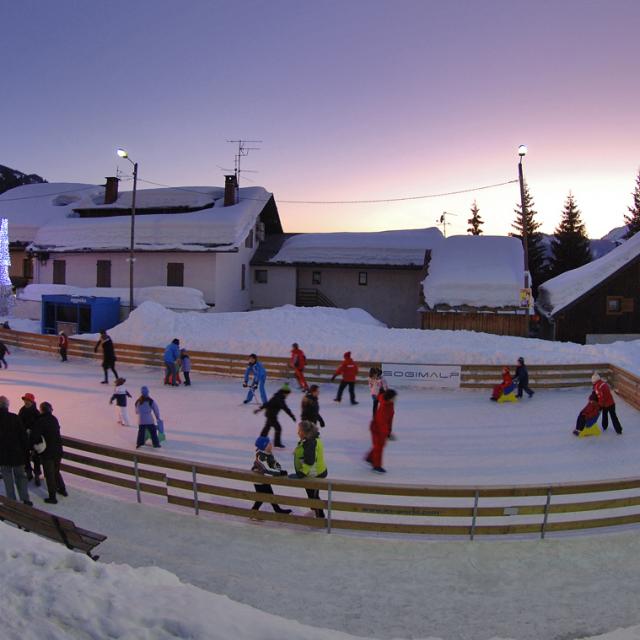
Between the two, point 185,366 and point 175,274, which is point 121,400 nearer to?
point 185,366

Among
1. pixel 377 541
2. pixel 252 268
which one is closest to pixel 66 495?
pixel 377 541

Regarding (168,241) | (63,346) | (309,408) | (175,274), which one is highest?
(168,241)

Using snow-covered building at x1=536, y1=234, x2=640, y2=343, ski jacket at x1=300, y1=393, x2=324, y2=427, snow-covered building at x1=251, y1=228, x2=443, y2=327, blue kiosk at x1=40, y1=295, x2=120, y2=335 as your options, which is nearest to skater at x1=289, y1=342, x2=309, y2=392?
ski jacket at x1=300, y1=393, x2=324, y2=427

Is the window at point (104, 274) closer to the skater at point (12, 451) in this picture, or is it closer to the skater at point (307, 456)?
the skater at point (12, 451)

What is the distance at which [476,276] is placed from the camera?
95.1 feet

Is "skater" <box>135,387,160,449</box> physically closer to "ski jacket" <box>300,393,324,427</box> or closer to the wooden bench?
"ski jacket" <box>300,393,324,427</box>

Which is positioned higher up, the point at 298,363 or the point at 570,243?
the point at 570,243

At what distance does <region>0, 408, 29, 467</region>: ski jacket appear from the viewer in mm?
7902

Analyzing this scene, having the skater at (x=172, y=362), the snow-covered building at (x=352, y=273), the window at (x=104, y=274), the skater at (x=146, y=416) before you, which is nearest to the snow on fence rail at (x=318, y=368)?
the skater at (x=172, y=362)

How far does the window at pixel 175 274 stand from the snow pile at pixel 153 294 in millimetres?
1483

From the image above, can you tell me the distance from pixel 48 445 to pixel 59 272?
2958 cm

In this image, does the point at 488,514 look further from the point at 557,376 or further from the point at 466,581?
the point at 557,376

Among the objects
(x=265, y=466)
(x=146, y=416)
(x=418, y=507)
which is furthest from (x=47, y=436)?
(x=418, y=507)

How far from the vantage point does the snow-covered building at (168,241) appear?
31.2m
